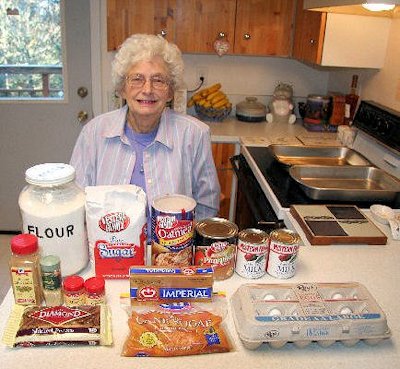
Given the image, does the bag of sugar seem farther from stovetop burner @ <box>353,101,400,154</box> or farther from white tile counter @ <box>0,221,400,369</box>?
stovetop burner @ <box>353,101,400,154</box>

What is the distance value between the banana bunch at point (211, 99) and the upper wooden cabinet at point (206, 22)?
309 millimetres

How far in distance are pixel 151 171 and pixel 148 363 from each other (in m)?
0.97

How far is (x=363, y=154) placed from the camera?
2250mm

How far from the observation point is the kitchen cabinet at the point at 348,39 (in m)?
2.33

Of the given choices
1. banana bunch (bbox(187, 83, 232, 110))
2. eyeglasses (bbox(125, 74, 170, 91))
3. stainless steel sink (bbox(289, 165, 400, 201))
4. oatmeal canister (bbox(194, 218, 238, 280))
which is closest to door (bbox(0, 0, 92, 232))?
banana bunch (bbox(187, 83, 232, 110))

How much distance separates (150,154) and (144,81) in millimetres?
274

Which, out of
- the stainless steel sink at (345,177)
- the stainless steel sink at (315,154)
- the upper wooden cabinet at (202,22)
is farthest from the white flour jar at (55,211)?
the upper wooden cabinet at (202,22)

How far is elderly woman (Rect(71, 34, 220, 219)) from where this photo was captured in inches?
64.0

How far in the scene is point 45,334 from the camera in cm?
80

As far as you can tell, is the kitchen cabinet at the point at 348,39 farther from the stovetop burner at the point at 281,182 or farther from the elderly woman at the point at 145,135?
the elderly woman at the point at 145,135

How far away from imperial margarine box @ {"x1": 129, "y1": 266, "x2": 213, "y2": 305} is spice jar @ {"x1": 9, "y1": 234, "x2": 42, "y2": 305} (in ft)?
0.62

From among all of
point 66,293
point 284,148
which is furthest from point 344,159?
point 66,293

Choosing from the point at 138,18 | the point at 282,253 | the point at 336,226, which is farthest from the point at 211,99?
the point at 282,253

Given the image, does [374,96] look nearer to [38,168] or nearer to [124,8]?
[124,8]
